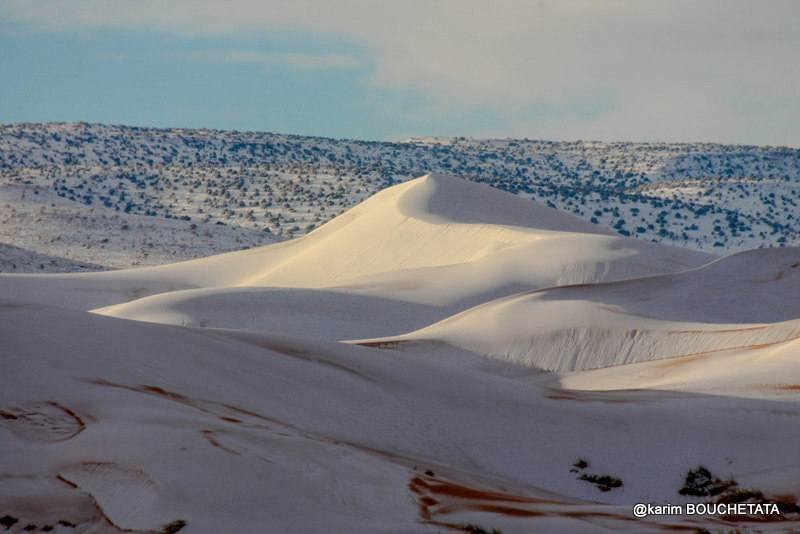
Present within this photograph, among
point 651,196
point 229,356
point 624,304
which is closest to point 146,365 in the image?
point 229,356

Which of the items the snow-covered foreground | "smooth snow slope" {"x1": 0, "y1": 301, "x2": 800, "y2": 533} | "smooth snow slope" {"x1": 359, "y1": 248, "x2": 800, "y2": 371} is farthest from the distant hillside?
"smooth snow slope" {"x1": 0, "y1": 301, "x2": 800, "y2": 533}

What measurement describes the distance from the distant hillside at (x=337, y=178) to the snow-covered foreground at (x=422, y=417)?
35528 mm

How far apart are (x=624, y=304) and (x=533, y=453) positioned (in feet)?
39.8

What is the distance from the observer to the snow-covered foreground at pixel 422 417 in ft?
28.7

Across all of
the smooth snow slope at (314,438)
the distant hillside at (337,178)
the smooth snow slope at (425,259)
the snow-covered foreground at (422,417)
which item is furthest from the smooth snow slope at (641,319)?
the distant hillside at (337,178)

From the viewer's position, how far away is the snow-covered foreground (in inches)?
344

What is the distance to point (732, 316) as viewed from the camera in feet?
80.6

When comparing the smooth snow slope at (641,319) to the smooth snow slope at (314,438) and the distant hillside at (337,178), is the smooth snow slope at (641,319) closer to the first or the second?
the smooth snow slope at (314,438)

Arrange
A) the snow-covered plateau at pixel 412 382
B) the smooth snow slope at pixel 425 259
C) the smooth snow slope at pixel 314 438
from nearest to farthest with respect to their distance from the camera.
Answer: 1. the smooth snow slope at pixel 314 438
2. the snow-covered plateau at pixel 412 382
3. the smooth snow slope at pixel 425 259

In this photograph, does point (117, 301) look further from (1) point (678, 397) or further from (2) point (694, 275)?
(1) point (678, 397)

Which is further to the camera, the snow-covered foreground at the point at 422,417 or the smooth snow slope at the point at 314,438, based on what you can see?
the snow-covered foreground at the point at 422,417

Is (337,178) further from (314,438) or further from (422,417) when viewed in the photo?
(314,438)

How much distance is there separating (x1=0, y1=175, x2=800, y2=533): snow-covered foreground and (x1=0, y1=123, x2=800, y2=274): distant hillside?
35528 mm

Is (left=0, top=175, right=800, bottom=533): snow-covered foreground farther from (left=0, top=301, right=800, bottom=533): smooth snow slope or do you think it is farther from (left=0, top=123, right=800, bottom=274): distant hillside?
(left=0, top=123, right=800, bottom=274): distant hillside
